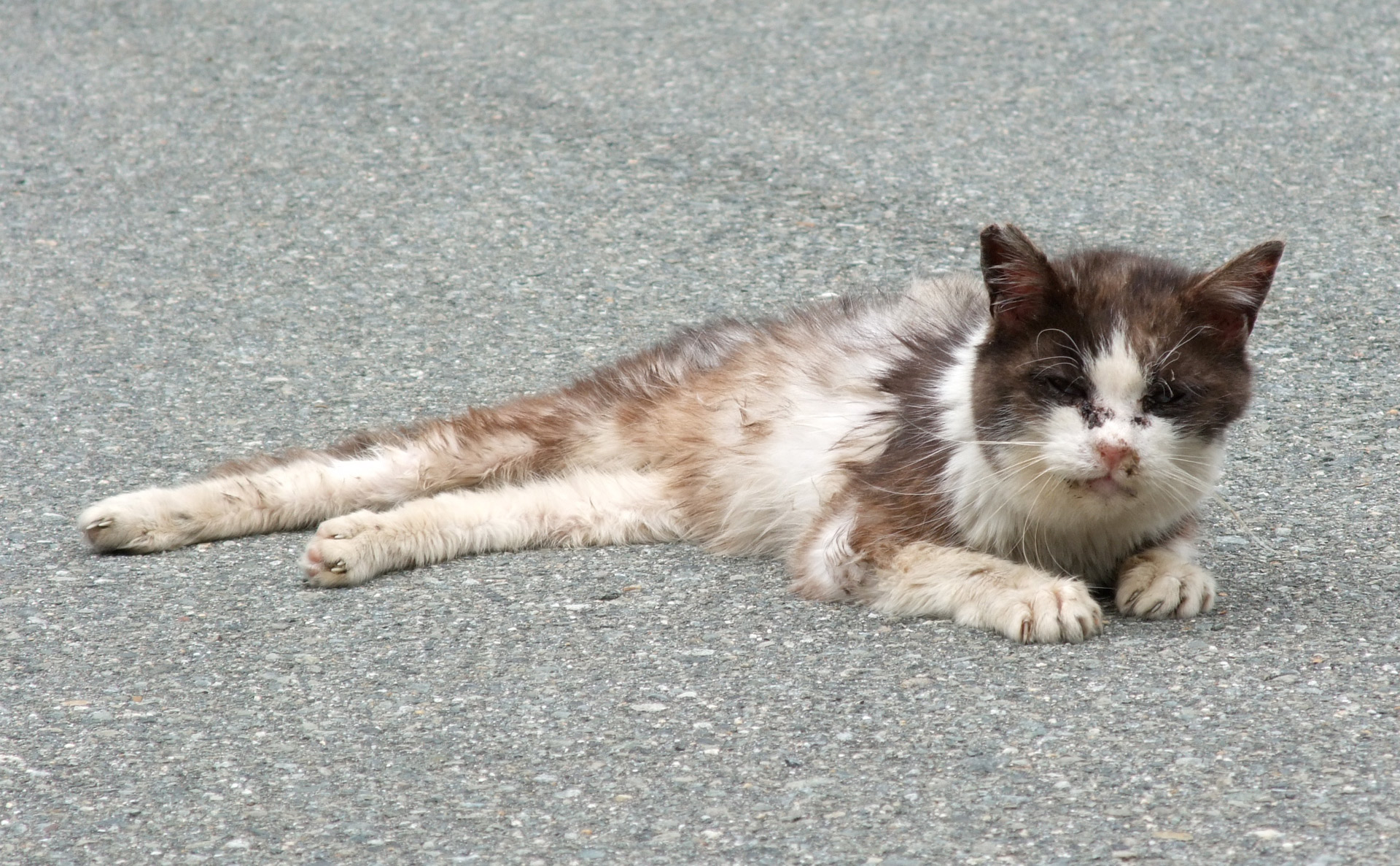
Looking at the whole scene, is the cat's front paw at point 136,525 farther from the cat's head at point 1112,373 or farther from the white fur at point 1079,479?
the cat's head at point 1112,373

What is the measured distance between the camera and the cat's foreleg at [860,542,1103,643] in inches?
163

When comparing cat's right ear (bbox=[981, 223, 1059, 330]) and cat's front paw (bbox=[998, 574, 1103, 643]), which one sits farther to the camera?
cat's front paw (bbox=[998, 574, 1103, 643])

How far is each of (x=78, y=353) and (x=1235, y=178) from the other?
572 centimetres

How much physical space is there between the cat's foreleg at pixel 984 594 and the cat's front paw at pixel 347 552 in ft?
5.17

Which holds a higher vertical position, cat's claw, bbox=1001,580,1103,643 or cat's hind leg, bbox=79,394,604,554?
cat's claw, bbox=1001,580,1103,643

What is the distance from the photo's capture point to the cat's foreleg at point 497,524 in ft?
15.8

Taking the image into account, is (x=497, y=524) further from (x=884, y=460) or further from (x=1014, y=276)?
(x=1014, y=276)

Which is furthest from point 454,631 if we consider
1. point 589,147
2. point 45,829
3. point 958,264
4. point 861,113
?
point 861,113

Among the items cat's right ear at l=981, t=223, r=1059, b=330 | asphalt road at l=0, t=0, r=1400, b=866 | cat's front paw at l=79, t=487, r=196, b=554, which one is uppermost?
cat's right ear at l=981, t=223, r=1059, b=330

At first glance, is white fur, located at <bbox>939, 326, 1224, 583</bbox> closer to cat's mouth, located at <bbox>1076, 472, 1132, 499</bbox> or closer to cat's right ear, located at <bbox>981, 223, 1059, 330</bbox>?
cat's mouth, located at <bbox>1076, 472, 1132, 499</bbox>

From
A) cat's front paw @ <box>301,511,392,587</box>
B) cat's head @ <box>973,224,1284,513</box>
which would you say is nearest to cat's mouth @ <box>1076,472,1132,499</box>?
cat's head @ <box>973,224,1284,513</box>

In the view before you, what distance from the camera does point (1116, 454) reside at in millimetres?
3854

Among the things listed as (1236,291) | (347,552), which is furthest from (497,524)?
(1236,291)

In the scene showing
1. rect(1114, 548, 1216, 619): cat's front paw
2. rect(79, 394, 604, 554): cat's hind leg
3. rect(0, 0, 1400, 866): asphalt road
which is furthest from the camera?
rect(79, 394, 604, 554): cat's hind leg
